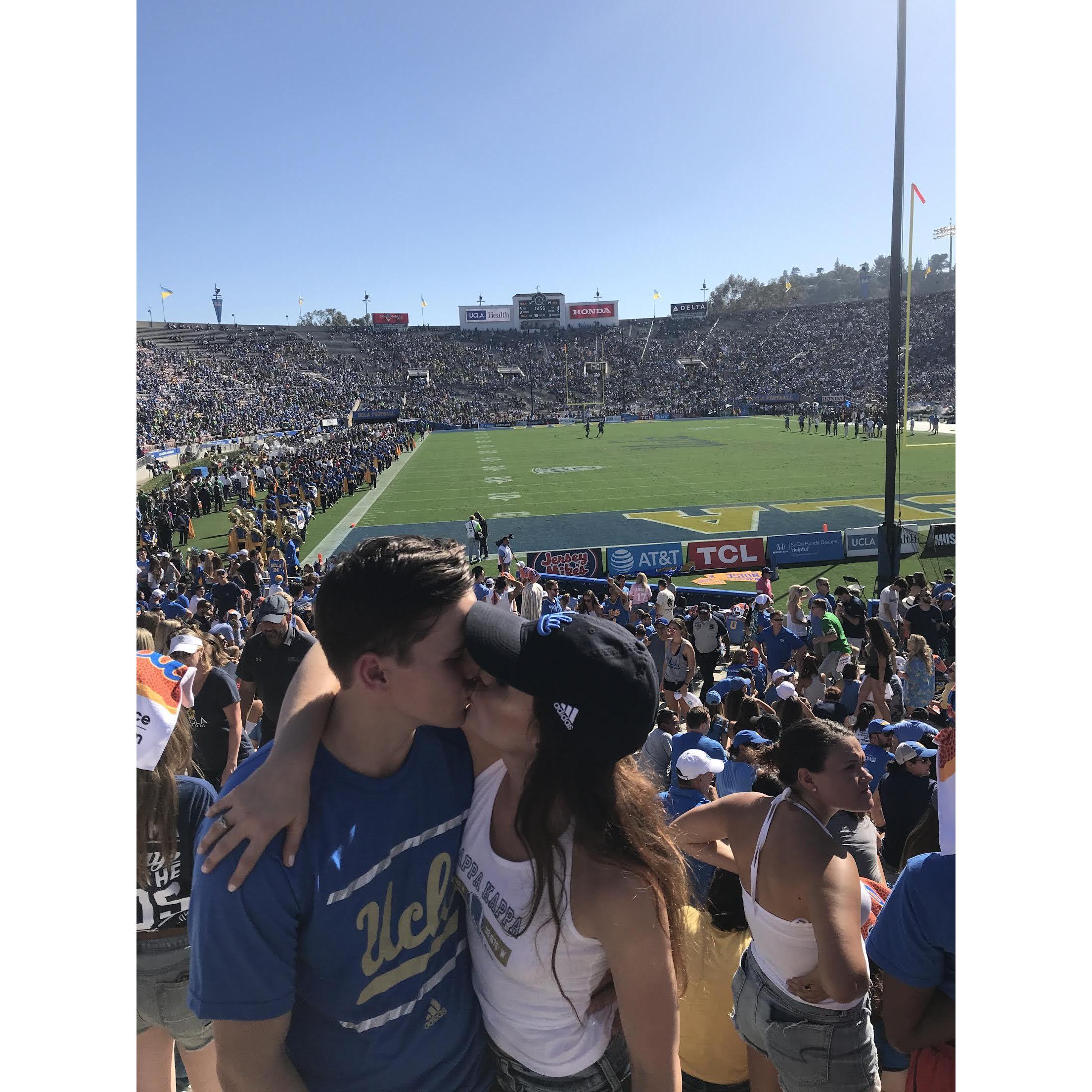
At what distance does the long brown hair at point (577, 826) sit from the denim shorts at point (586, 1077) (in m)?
0.26

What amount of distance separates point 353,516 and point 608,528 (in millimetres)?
8671

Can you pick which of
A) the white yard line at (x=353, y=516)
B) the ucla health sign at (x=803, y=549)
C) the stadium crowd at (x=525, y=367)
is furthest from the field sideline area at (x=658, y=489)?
the stadium crowd at (x=525, y=367)

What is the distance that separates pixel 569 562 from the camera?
56.2 ft

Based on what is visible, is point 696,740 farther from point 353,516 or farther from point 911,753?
point 353,516

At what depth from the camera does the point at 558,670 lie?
59.6 inches

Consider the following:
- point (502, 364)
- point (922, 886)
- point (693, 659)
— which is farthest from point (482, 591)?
point (502, 364)

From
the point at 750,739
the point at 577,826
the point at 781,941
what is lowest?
the point at 750,739

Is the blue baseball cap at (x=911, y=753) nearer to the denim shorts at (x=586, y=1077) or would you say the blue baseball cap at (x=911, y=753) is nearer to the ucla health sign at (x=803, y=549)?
the denim shorts at (x=586, y=1077)

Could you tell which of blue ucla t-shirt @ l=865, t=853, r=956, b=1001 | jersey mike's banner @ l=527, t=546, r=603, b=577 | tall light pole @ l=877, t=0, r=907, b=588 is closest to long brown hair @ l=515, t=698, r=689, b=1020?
blue ucla t-shirt @ l=865, t=853, r=956, b=1001

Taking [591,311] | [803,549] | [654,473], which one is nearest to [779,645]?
[803,549]

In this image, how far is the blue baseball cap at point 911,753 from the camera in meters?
4.46

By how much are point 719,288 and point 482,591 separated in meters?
158

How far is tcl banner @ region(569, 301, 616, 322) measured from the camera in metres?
105

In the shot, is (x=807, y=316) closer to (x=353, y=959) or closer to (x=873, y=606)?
(x=873, y=606)
